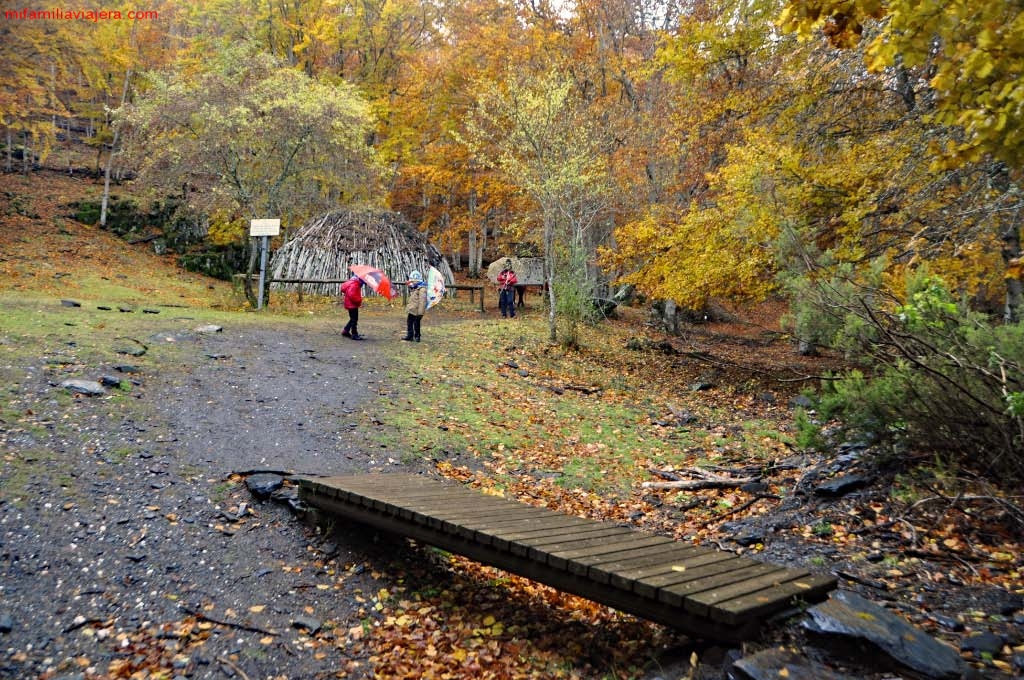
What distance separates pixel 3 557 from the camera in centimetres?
508

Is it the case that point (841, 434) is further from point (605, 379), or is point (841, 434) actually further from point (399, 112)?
point (399, 112)

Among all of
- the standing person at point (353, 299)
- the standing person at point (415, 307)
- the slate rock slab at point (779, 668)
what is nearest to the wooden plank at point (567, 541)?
the slate rock slab at point (779, 668)

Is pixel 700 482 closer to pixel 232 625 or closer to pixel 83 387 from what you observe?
pixel 232 625

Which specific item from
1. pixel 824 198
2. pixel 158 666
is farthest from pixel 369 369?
pixel 824 198

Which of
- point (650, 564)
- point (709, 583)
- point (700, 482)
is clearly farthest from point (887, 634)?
point (700, 482)

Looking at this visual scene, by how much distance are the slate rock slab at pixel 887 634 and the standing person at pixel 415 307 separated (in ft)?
38.6

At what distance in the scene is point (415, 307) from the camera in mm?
14945

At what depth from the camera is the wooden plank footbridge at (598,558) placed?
12.7ft

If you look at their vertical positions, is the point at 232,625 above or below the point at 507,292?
below

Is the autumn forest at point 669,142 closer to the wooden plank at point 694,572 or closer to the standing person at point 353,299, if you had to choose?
the wooden plank at point 694,572

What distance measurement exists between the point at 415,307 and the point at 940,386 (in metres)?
10.9

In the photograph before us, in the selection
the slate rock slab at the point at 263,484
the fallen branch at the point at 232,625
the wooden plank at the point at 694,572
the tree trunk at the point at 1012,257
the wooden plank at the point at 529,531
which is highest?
the tree trunk at the point at 1012,257

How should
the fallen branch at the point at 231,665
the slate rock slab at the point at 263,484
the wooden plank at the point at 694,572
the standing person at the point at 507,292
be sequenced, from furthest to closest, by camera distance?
the standing person at the point at 507,292 → the slate rock slab at the point at 263,484 → the fallen branch at the point at 231,665 → the wooden plank at the point at 694,572

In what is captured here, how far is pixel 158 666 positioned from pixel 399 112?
A: 26.4m
